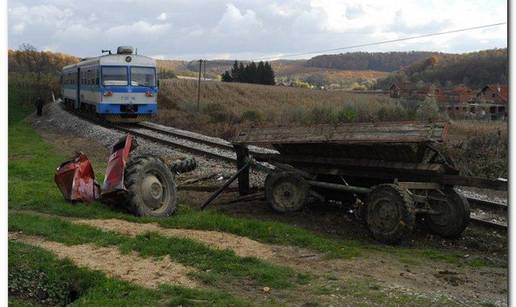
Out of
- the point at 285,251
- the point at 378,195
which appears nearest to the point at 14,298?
the point at 285,251

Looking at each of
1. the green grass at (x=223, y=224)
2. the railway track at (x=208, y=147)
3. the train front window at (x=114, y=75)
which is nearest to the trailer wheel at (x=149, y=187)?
the green grass at (x=223, y=224)

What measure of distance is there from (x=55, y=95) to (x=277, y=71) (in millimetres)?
40202

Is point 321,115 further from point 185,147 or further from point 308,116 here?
point 185,147

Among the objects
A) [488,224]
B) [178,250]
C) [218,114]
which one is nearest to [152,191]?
[178,250]

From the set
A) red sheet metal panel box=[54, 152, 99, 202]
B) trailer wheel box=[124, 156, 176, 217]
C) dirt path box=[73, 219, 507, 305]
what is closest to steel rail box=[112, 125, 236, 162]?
trailer wheel box=[124, 156, 176, 217]

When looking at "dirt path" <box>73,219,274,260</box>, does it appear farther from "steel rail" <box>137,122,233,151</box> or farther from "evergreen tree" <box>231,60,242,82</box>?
"evergreen tree" <box>231,60,242,82</box>

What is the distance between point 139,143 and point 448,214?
1361 centimetres

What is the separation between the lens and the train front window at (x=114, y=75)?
83.4 feet

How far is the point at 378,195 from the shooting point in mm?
8477

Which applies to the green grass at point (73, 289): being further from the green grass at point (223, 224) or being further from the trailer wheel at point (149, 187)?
the trailer wheel at point (149, 187)

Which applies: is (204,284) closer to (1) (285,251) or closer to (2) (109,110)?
(1) (285,251)

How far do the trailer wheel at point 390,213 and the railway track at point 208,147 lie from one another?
240 centimetres

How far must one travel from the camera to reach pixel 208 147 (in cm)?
1903

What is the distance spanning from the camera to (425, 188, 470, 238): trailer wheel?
8.59 meters
